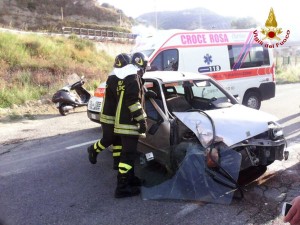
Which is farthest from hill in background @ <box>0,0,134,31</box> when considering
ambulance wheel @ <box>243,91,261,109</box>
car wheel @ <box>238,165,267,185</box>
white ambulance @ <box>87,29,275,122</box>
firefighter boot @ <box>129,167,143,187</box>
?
car wheel @ <box>238,165,267,185</box>

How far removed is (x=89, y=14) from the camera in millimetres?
70188

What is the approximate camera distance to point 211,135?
398cm

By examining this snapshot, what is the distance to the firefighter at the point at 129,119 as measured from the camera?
3977mm

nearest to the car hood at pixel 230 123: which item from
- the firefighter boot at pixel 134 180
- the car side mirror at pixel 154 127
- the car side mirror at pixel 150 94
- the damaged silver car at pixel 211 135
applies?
the damaged silver car at pixel 211 135

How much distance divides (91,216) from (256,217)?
5.70ft

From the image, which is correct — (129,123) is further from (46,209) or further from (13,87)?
(13,87)

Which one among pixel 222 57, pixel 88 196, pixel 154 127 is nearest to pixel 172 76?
pixel 154 127

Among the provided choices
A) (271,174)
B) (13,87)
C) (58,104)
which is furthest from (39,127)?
(271,174)

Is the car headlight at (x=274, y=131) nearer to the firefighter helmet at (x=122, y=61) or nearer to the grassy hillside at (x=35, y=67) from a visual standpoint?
the firefighter helmet at (x=122, y=61)

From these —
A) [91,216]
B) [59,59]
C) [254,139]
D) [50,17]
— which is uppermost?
[50,17]

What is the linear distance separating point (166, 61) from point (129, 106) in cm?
486

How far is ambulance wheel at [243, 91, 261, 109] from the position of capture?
9649 mm

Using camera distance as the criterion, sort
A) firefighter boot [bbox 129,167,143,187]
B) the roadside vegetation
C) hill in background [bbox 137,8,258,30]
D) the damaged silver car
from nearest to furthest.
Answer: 1. the damaged silver car
2. firefighter boot [bbox 129,167,143,187]
3. the roadside vegetation
4. hill in background [bbox 137,8,258,30]

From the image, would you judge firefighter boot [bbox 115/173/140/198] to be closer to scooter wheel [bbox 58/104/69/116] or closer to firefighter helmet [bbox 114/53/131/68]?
firefighter helmet [bbox 114/53/131/68]
